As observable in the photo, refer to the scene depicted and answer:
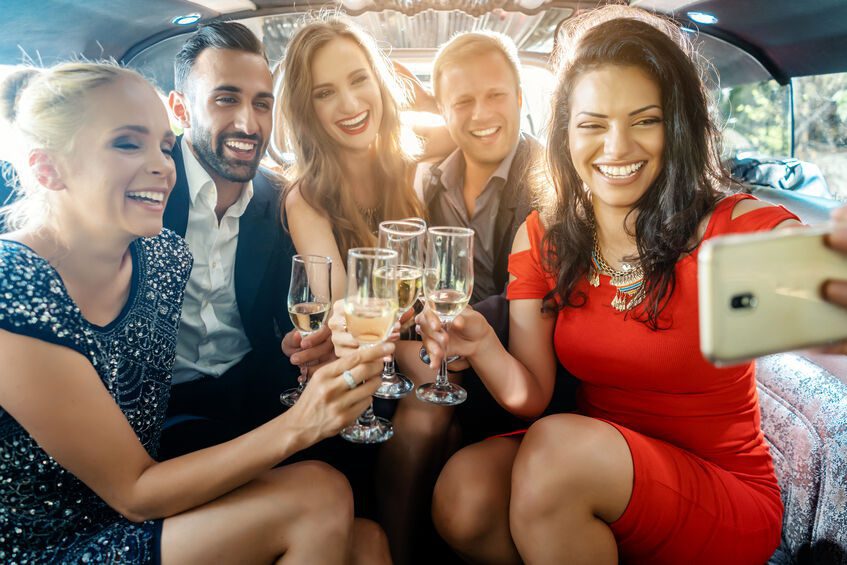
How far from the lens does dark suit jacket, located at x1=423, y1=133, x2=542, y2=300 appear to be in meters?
1.86

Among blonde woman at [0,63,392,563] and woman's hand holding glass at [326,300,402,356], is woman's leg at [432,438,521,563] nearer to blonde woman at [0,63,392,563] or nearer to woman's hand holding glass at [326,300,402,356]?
blonde woman at [0,63,392,563]

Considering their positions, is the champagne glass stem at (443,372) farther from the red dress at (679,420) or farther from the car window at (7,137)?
the car window at (7,137)

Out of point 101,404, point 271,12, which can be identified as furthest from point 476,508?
point 271,12

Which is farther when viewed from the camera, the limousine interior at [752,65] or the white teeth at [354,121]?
the white teeth at [354,121]

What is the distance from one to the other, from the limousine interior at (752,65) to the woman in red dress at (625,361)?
207 millimetres

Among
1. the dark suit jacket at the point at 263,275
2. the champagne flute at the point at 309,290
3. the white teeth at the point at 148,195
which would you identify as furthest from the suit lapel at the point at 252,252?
the champagne flute at the point at 309,290

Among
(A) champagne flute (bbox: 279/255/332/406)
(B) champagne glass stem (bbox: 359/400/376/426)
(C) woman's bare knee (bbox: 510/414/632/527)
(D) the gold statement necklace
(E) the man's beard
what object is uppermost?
(E) the man's beard

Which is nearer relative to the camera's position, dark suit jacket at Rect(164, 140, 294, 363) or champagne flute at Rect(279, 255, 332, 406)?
champagne flute at Rect(279, 255, 332, 406)

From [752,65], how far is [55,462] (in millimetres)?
3203

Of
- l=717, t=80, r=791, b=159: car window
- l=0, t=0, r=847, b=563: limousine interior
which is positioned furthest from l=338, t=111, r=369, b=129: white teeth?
l=717, t=80, r=791, b=159: car window

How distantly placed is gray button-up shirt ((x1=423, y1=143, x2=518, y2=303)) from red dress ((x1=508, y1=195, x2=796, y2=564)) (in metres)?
0.43

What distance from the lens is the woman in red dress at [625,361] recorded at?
1.13 m

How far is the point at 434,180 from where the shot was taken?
6.73 ft

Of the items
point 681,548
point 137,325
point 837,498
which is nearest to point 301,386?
point 137,325
